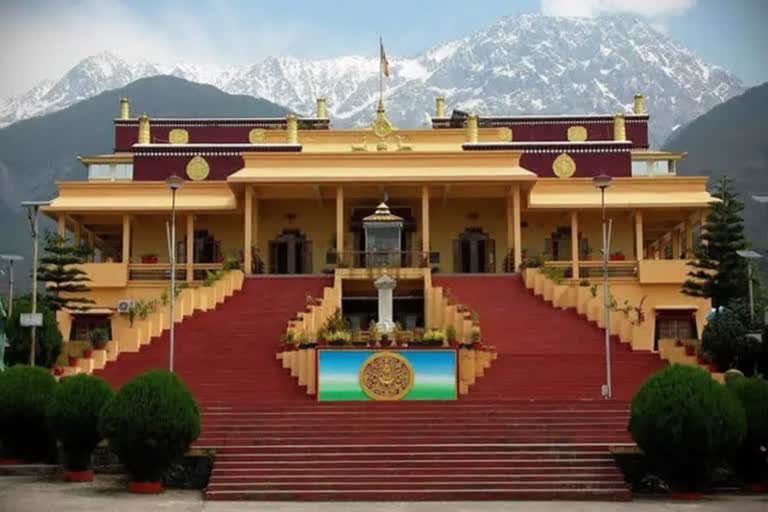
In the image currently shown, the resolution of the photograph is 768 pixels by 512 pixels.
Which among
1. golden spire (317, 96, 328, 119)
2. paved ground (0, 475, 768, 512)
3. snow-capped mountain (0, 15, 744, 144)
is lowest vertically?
paved ground (0, 475, 768, 512)

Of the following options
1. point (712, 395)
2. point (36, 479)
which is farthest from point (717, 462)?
point (36, 479)

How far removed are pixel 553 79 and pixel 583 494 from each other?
15246 cm

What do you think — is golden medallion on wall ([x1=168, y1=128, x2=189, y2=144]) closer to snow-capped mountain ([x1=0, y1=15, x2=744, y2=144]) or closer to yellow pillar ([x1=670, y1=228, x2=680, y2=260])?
yellow pillar ([x1=670, y1=228, x2=680, y2=260])

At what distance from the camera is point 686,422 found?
60.3ft

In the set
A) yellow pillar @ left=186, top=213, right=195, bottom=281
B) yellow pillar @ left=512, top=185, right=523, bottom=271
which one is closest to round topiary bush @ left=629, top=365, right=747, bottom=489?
yellow pillar @ left=512, top=185, right=523, bottom=271

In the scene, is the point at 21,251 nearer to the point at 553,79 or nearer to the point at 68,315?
the point at 68,315

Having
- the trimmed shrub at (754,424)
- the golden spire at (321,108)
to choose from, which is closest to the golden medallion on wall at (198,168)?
the golden spire at (321,108)

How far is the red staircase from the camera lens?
1928cm

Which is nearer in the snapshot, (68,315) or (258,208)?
(68,315)

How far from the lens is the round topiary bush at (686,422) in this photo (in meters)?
18.4

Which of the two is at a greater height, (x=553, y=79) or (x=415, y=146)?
(x=553, y=79)

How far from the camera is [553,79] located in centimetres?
16700

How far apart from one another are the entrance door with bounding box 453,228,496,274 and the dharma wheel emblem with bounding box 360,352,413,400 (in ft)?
55.1

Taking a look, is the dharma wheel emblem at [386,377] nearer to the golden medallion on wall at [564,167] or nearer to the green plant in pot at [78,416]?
the green plant in pot at [78,416]
